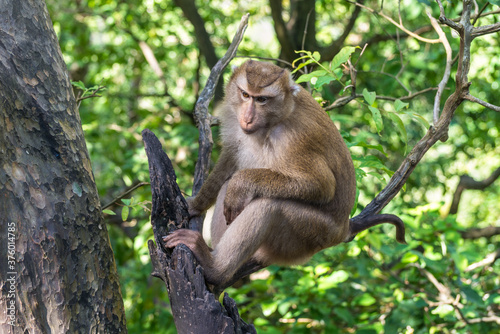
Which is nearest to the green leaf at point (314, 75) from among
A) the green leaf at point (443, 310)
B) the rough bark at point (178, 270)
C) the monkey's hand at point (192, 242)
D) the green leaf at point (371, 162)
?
the green leaf at point (371, 162)

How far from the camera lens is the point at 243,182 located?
342 cm

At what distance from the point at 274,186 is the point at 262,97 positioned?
749 millimetres

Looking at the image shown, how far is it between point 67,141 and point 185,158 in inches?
182

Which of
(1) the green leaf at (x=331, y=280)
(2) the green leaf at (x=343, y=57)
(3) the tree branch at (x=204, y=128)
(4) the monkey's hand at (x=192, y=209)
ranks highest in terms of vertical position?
(2) the green leaf at (x=343, y=57)

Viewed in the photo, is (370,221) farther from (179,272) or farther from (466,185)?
(466,185)

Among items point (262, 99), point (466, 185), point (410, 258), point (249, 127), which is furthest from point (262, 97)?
point (466, 185)

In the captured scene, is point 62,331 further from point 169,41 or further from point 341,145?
point 169,41

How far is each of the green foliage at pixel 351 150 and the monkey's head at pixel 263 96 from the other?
173 mm

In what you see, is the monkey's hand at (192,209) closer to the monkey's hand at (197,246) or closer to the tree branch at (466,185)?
the monkey's hand at (197,246)

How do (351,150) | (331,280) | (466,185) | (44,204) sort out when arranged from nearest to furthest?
1. (44,204)
2. (331,280)
3. (351,150)
4. (466,185)

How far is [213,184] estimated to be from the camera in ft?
13.1

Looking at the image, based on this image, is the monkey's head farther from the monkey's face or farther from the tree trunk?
the tree trunk

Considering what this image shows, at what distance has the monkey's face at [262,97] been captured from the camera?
371 centimetres

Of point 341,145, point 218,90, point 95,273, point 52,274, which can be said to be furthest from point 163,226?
point 218,90
